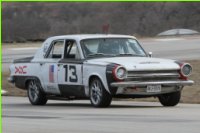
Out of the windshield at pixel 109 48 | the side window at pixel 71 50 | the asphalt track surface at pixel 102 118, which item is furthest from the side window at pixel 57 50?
the asphalt track surface at pixel 102 118

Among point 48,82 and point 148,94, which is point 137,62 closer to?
point 148,94

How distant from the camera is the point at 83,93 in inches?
611

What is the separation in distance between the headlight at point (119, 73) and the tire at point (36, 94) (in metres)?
3.06

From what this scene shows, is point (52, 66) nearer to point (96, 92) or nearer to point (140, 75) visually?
point (96, 92)

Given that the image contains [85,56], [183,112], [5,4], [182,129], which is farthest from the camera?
[5,4]

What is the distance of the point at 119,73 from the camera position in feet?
47.5

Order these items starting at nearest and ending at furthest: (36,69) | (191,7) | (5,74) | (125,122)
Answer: (125,122)
(36,69)
(5,74)
(191,7)

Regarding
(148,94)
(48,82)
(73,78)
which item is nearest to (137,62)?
(148,94)

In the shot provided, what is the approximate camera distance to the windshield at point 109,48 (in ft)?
51.9

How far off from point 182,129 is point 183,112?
9.93 ft

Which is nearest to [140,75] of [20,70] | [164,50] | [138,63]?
[138,63]

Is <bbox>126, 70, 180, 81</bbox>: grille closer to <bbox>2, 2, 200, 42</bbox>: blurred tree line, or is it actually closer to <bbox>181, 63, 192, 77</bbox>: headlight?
<bbox>181, 63, 192, 77</bbox>: headlight

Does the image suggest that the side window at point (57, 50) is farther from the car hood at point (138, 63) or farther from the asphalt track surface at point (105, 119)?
the car hood at point (138, 63)

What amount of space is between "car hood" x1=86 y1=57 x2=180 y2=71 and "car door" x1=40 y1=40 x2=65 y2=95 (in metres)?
1.28
